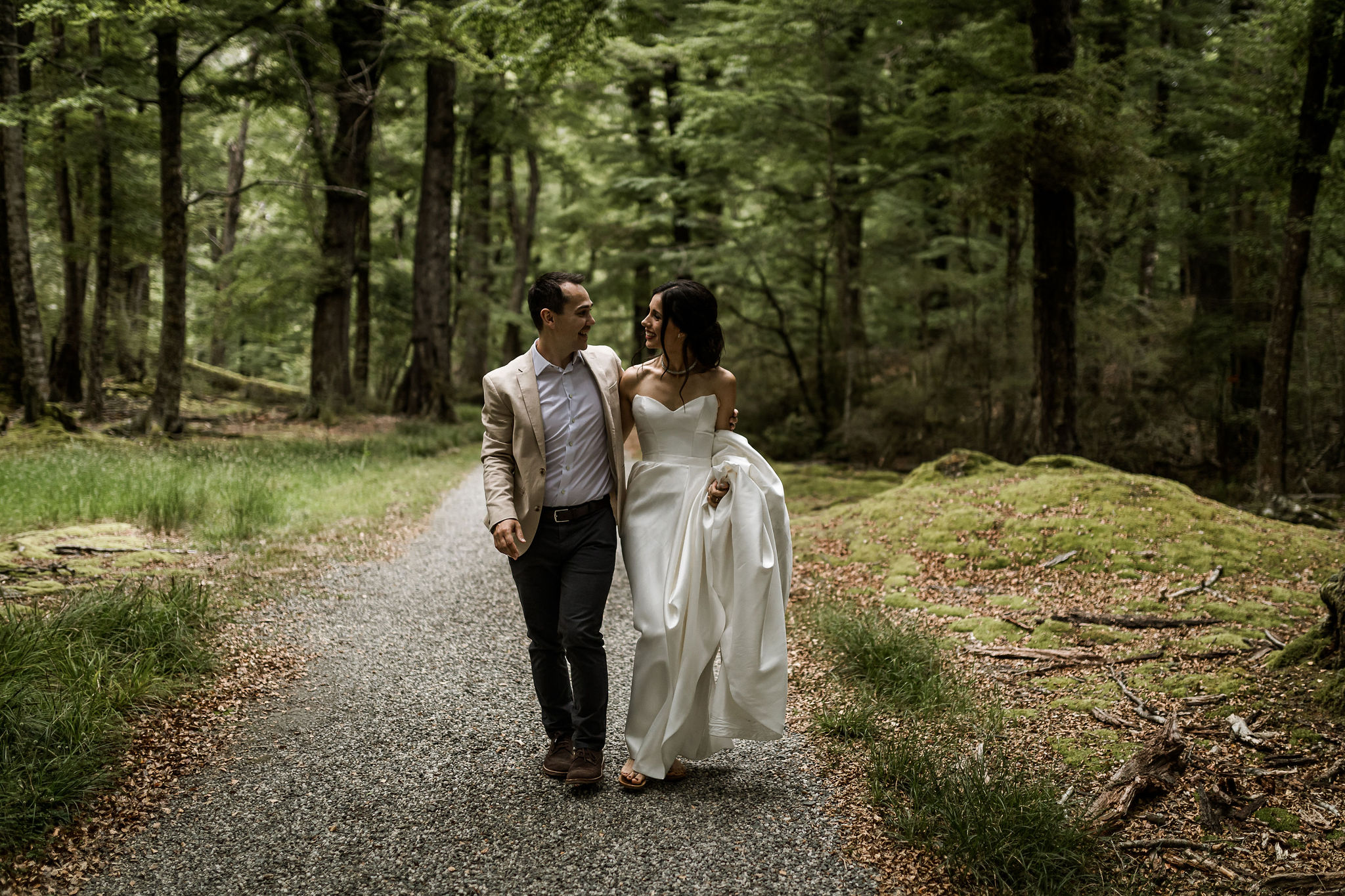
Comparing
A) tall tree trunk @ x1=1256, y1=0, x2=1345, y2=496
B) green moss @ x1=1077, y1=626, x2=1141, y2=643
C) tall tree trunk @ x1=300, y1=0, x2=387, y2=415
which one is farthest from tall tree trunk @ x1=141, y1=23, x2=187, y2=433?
tall tree trunk @ x1=1256, y1=0, x2=1345, y2=496

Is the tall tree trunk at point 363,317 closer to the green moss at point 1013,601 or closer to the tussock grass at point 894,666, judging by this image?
the green moss at point 1013,601

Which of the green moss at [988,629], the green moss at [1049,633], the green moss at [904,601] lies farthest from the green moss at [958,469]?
the green moss at [1049,633]

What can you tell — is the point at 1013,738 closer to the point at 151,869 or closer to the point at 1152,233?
the point at 151,869

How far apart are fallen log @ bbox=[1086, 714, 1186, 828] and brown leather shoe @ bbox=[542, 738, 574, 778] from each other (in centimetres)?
203

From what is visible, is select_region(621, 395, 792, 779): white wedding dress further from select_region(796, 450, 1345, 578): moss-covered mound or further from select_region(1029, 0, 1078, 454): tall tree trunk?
select_region(1029, 0, 1078, 454): tall tree trunk

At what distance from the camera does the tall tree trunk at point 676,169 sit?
54.9 feet

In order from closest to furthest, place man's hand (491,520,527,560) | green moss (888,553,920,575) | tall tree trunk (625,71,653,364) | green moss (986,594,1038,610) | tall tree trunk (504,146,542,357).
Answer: man's hand (491,520,527,560) < green moss (986,594,1038,610) < green moss (888,553,920,575) < tall tree trunk (625,71,653,364) < tall tree trunk (504,146,542,357)

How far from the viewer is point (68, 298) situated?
1602cm

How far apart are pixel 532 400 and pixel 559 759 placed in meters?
1.52

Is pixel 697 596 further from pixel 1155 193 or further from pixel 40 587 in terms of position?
pixel 1155 193

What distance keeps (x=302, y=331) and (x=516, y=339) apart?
9100mm

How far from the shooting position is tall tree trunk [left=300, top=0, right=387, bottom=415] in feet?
54.5

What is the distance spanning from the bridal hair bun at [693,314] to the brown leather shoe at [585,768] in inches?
67.3

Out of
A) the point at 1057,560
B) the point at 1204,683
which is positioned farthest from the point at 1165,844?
the point at 1057,560
